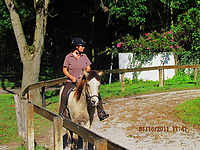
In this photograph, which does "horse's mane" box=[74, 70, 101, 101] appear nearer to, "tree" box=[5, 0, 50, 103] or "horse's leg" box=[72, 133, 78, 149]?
"horse's leg" box=[72, 133, 78, 149]

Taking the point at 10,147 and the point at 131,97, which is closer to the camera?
the point at 10,147

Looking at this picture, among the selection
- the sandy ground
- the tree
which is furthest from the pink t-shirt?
the tree

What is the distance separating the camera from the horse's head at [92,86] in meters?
5.26

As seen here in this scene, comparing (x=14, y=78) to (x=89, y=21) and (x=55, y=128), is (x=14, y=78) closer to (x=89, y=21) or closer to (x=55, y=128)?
(x=89, y=21)

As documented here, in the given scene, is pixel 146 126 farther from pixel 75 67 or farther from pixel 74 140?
pixel 75 67

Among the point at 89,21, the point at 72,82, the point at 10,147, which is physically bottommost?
the point at 10,147

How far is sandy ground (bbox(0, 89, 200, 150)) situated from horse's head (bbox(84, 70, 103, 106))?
180cm

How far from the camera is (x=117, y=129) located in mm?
8023

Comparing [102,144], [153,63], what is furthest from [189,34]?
[102,144]

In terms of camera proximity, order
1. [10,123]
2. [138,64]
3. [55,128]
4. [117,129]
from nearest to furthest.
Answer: [55,128], [117,129], [10,123], [138,64]

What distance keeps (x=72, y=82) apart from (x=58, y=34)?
16.3m

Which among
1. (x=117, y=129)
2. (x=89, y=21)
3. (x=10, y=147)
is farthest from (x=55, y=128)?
(x=89, y=21)

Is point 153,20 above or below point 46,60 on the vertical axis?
above

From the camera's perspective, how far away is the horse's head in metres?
5.26
